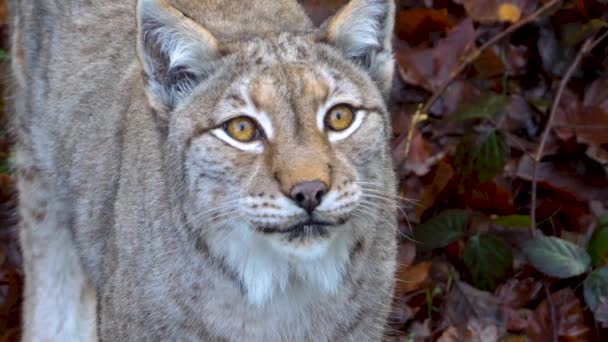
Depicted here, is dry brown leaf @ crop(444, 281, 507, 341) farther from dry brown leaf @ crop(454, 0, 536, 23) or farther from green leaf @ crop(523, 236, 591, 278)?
dry brown leaf @ crop(454, 0, 536, 23)

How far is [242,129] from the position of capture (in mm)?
3738

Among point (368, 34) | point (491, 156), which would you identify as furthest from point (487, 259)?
point (368, 34)

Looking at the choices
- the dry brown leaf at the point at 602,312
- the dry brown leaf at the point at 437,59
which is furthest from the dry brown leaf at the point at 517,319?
the dry brown leaf at the point at 437,59

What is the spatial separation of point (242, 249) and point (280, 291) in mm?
249

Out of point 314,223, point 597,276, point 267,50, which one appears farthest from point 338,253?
point 597,276

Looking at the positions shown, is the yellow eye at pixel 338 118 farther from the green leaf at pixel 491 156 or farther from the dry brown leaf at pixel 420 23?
the dry brown leaf at pixel 420 23

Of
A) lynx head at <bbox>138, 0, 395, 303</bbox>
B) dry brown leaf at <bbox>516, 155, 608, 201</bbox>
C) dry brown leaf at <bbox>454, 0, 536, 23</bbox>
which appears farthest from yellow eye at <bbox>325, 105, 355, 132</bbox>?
dry brown leaf at <bbox>454, 0, 536, 23</bbox>

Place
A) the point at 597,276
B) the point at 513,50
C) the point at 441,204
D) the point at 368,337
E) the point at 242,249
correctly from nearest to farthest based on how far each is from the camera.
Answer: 1. the point at 242,249
2. the point at 368,337
3. the point at 597,276
4. the point at 441,204
5. the point at 513,50

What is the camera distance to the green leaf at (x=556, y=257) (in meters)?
5.05

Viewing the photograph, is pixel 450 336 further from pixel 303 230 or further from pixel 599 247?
pixel 303 230

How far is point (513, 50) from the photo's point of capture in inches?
241

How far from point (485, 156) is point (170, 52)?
2016 mm

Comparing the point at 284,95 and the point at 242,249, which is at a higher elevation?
the point at 284,95

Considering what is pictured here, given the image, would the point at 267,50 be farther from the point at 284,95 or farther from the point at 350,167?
the point at 350,167
